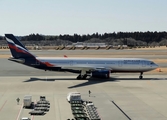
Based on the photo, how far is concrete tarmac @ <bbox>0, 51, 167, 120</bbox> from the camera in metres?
27.8

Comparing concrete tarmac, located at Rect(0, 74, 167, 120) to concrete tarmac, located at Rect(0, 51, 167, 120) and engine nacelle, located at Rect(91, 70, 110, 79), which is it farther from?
engine nacelle, located at Rect(91, 70, 110, 79)

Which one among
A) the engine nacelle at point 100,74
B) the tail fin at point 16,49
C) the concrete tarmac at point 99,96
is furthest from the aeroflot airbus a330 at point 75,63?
the concrete tarmac at point 99,96

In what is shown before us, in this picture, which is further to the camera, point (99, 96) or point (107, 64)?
point (107, 64)

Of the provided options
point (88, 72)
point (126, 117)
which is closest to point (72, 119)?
point (126, 117)

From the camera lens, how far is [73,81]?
4928 cm

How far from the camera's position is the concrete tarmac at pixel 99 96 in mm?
27812

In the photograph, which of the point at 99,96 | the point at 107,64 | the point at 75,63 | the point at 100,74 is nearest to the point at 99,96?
the point at 99,96

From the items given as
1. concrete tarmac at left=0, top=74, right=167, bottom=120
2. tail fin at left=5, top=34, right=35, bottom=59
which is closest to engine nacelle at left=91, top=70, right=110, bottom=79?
concrete tarmac at left=0, top=74, right=167, bottom=120

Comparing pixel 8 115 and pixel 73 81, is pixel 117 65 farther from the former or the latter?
pixel 8 115

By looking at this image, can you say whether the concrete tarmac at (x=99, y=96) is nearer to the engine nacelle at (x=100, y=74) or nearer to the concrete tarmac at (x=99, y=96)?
the concrete tarmac at (x=99, y=96)

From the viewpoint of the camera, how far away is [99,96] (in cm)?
3638

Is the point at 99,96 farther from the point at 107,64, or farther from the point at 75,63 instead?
the point at 75,63

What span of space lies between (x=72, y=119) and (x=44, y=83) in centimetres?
2225

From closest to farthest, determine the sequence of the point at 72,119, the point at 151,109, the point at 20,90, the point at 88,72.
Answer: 1. the point at 72,119
2. the point at 151,109
3. the point at 20,90
4. the point at 88,72
